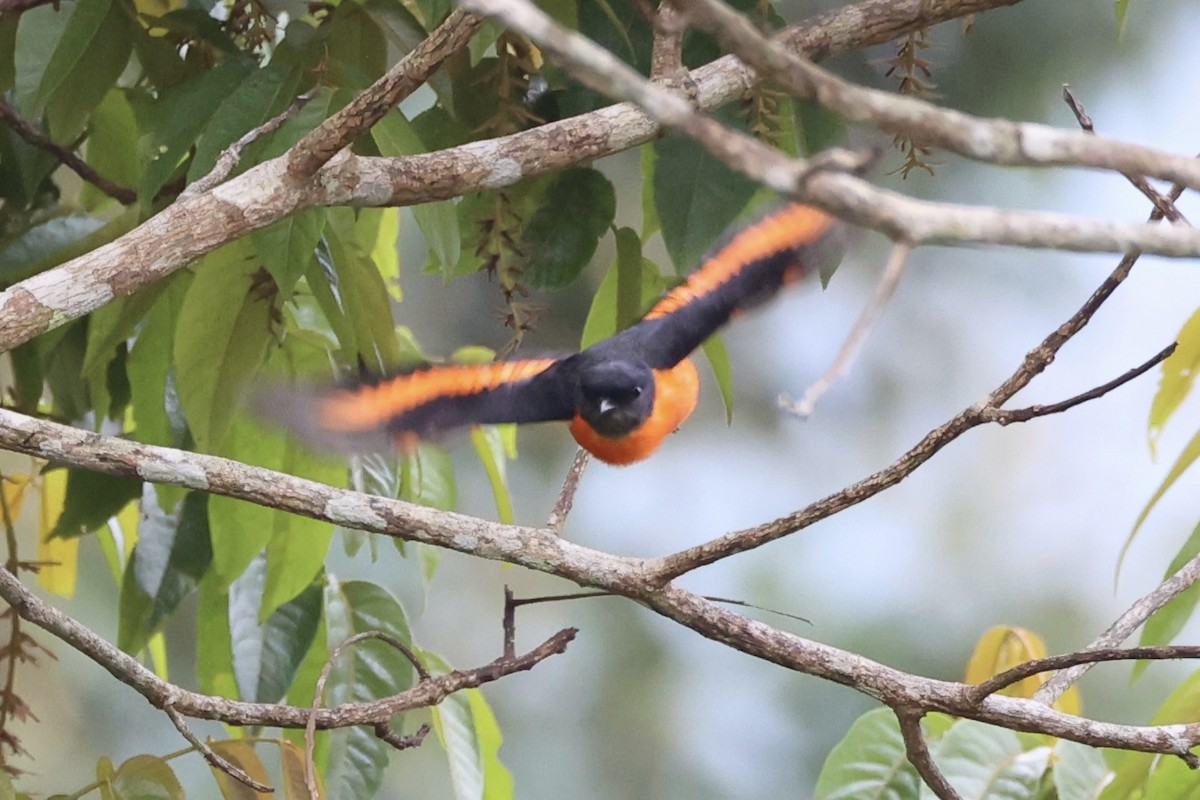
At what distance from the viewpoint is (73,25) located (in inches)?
40.1

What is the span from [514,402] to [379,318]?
0.45 feet

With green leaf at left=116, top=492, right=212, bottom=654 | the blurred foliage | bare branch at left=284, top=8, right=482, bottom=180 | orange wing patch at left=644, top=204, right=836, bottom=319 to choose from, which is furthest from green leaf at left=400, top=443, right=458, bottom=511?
bare branch at left=284, top=8, right=482, bottom=180

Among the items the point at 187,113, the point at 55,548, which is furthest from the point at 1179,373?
the point at 55,548

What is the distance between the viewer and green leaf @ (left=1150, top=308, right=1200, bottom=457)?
113 cm

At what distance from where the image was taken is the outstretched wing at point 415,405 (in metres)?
1.03

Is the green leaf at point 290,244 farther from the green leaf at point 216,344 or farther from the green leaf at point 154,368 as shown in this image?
the green leaf at point 154,368

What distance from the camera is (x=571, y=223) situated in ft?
3.92

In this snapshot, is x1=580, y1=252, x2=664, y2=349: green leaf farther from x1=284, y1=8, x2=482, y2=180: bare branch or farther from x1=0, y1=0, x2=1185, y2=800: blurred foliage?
x1=284, y1=8, x2=482, y2=180: bare branch

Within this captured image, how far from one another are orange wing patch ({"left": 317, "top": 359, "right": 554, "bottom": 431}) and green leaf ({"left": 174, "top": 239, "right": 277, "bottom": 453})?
85mm

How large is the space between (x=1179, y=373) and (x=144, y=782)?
37.1 inches

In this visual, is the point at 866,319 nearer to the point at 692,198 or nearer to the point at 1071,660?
the point at 1071,660

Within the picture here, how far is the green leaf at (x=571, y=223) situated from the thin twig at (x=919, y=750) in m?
0.53

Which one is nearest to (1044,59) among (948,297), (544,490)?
(948,297)

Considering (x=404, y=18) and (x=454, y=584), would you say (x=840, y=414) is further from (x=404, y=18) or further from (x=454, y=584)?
(x=404, y=18)
